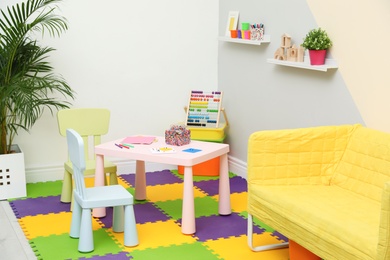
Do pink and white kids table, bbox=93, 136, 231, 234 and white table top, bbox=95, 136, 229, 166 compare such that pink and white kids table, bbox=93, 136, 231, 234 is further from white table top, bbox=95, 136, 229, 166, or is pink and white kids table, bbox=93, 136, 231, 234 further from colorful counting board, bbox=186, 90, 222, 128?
colorful counting board, bbox=186, 90, 222, 128

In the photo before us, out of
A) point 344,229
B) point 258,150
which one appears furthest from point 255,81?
point 344,229

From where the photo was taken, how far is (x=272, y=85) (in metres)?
5.00

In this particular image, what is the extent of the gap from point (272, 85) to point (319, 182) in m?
1.34

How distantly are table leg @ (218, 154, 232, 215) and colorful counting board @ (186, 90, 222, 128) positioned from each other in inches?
46.3

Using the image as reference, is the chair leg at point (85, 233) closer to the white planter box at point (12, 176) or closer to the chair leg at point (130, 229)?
the chair leg at point (130, 229)

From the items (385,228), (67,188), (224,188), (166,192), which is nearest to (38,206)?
(67,188)

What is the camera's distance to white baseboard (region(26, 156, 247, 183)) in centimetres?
528

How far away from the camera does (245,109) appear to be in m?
5.43

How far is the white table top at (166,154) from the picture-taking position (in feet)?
13.3

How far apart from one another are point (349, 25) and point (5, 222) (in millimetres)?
2653

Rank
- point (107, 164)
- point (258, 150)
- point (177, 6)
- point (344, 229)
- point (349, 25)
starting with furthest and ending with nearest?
point (177, 6), point (107, 164), point (349, 25), point (258, 150), point (344, 229)

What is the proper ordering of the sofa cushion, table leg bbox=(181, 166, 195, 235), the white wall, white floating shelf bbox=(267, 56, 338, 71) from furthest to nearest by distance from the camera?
the white wall
white floating shelf bbox=(267, 56, 338, 71)
table leg bbox=(181, 166, 195, 235)
the sofa cushion

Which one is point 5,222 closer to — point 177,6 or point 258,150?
point 258,150

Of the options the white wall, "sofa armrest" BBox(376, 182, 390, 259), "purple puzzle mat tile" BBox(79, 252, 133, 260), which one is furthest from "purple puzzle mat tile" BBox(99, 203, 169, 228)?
"sofa armrest" BBox(376, 182, 390, 259)
